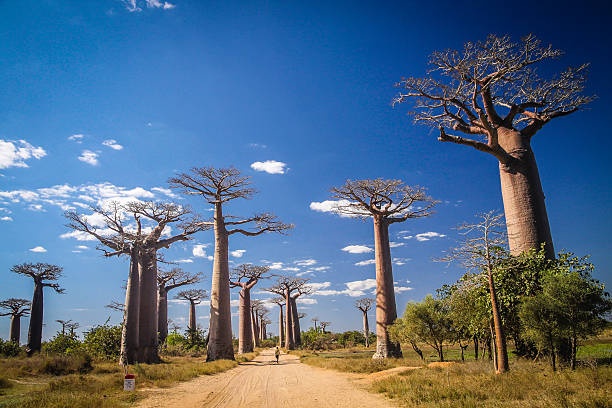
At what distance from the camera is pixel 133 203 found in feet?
64.3

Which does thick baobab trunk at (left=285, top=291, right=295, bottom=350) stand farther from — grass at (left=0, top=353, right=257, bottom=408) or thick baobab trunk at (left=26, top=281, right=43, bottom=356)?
thick baobab trunk at (left=26, top=281, right=43, bottom=356)

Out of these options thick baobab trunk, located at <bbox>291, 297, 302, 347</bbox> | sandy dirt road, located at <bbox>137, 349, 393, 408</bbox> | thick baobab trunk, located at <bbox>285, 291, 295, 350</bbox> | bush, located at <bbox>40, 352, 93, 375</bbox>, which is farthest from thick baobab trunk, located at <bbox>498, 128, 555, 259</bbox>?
thick baobab trunk, located at <bbox>291, 297, 302, 347</bbox>

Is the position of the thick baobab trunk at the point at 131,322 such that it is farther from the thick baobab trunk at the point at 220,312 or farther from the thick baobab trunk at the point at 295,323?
the thick baobab trunk at the point at 295,323

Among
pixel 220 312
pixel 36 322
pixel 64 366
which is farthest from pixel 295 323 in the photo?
pixel 64 366

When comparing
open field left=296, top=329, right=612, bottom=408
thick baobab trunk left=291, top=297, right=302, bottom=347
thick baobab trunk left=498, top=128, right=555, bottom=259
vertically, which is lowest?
thick baobab trunk left=291, top=297, right=302, bottom=347

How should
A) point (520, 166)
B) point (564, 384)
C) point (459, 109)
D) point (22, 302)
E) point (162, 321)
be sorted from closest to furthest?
point (564, 384), point (520, 166), point (459, 109), point (162, 321), point (22, 302)

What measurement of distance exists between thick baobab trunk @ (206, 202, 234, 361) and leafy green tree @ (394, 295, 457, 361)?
10.3 metres

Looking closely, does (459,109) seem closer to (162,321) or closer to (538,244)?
(538,244)

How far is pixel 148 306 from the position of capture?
19.1 m

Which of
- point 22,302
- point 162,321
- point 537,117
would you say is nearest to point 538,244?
point 537,117

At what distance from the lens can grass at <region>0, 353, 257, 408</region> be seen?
7.04 meters

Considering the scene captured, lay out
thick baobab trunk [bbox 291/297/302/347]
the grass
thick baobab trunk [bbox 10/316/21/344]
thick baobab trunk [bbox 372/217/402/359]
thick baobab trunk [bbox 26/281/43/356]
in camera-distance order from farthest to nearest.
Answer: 1. thick baobab trunk [bbox 291/297/302/347]
2. thick baobab trunk [bbox 10/316/21/344]
3. thick baobab trunk [bbox 26/281/43/356]
4. thick baobab trunk [bbox 372/217/402/359]
5. the grass

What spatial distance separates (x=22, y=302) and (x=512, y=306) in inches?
1592

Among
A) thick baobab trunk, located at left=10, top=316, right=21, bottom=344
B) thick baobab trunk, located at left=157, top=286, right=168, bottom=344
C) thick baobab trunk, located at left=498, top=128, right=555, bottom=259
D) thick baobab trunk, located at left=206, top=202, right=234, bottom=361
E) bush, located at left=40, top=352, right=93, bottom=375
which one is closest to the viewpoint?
thick baobab trunk, located at left=498, top=128, right=555, bottom=259
